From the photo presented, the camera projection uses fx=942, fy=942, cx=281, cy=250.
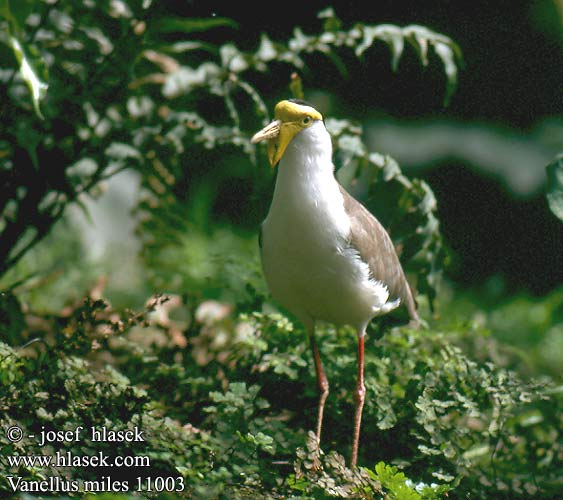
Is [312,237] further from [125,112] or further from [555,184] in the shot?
[125,112]

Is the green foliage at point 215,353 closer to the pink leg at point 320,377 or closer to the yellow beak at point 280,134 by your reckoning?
the pink leg at point 320,377

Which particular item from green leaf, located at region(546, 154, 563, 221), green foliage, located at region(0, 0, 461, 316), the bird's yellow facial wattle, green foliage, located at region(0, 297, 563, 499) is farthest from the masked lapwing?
green leaf, located at region(546, 154, 563, 221)

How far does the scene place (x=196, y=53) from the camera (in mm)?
7016

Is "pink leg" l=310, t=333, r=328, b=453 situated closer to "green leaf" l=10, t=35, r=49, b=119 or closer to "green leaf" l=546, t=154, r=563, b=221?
"green leaf" l=546, t=154, r=563, b=221

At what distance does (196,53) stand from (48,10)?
9.74ft

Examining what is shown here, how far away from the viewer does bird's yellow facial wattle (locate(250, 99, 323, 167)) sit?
3.32 m

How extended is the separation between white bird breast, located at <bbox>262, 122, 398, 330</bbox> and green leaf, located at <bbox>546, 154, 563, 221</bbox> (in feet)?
2.79

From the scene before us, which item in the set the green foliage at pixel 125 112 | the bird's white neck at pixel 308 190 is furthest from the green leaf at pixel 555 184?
the bird's white neck at pixel 308 190

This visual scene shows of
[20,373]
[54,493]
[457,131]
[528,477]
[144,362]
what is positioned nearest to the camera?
[54,493]

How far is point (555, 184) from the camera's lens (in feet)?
12.4

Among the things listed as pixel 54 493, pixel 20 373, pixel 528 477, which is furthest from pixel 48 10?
pixel 528 477

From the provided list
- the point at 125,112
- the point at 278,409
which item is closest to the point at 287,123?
the point at 278,409

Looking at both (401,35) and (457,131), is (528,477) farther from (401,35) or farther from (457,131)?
(457,131)

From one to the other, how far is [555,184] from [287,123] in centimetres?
117
